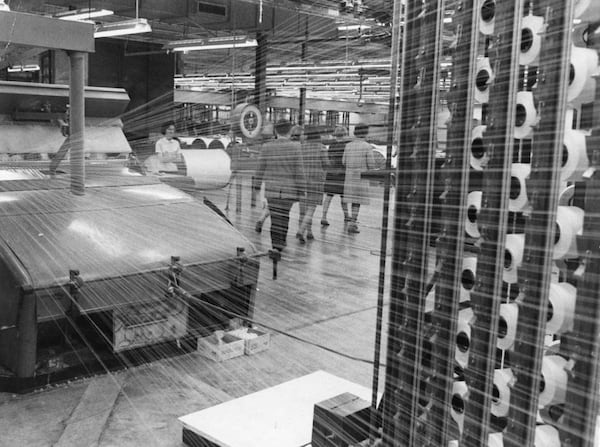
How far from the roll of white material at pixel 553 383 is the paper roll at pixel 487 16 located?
2.47 feet

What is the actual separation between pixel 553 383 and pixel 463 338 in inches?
10.2

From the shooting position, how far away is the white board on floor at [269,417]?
2764mm

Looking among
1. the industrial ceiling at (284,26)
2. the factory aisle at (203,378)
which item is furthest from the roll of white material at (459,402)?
the industrial ceiling at (284,26)

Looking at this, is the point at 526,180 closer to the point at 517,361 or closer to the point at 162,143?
the point at 517,361

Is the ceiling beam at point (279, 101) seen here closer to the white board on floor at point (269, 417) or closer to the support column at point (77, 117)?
the support column at point (77, 117)

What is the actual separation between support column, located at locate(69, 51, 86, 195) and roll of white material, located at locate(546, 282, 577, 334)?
3.40 metres

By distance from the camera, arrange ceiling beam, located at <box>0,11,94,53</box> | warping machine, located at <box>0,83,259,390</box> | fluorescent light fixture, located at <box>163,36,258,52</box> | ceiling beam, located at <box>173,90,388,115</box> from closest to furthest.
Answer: warping machine, located at <box>0,83,259,390</box>, ceiling beam, located at <box>0,11,94,53</box>, fluorescent light fixture, located at <box>163,36,258,52</box>, ceiling beam, located at <box>173,90,388,115</box>

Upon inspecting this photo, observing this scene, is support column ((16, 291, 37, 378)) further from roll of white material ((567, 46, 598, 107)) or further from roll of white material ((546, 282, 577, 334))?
roll of white material ((567, 46, 598, 107))

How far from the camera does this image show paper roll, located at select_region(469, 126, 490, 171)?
1.47 meters

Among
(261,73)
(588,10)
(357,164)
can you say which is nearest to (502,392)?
(588,10)

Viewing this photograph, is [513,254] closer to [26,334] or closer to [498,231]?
[498,231]

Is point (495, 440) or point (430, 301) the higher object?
point (430, 301)

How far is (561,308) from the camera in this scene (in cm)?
131

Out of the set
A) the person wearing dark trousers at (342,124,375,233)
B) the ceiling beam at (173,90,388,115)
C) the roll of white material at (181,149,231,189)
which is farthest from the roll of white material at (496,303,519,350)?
the ceiling beam at (173,90,388,115)
